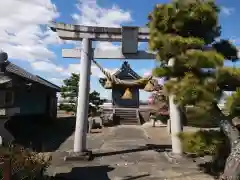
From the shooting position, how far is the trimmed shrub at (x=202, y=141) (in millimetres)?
5859

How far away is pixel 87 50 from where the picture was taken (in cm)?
884

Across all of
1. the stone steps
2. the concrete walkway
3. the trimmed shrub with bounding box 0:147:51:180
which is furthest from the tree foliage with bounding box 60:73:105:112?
the trimmed shrub with bounding box 0:147:51:180

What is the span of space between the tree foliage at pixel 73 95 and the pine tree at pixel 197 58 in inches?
709

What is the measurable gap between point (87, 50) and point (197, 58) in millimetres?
4682

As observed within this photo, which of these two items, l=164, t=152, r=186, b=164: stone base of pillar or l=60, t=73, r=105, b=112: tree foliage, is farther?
l=60, t=73, r=105, b=112: tree foliage

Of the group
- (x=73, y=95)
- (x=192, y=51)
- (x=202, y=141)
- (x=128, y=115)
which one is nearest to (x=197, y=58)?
(x=192, y=51)

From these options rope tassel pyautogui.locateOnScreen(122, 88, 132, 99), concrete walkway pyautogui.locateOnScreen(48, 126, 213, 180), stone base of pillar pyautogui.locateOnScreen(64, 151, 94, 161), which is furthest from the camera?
rope tassel pyautogui.locateOnScreen(122, 88, 132, 99)

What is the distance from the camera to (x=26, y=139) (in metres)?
12.4

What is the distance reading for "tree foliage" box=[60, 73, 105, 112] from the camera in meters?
24.7

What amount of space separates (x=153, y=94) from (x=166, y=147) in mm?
7666

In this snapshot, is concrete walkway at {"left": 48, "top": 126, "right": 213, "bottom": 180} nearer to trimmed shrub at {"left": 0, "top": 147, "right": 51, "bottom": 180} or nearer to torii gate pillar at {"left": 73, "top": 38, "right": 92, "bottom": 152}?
torii gate pillar at {"left": 73, "top": 38, "right": 92, "bottom": 152}

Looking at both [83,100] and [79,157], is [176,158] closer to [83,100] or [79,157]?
[79,157]

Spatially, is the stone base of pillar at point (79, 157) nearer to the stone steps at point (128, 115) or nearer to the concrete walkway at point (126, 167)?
the concrete walkway at point (126, 167)

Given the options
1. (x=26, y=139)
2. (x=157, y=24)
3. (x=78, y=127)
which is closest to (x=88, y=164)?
(x=78, y=127)
